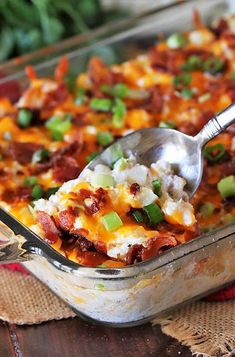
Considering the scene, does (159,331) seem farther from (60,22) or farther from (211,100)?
(60,22)

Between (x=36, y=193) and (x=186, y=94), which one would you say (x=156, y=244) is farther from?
(x=186, y=94)

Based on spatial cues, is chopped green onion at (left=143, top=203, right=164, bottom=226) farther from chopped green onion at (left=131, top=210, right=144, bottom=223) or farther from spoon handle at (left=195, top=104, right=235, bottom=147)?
spoon handle at (left=195, top=104, right=235, bottom=147)

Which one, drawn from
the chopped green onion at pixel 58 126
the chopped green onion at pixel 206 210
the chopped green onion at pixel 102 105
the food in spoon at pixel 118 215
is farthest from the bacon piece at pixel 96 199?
the chopped green onion at pixel 102 105

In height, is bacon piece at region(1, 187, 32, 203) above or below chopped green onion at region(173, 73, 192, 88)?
below

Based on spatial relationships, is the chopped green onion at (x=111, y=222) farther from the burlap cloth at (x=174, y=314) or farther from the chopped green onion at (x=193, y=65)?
the chopped green onion at (x=193, y=65)

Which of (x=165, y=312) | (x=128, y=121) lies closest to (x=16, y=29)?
(x=128, y=121)

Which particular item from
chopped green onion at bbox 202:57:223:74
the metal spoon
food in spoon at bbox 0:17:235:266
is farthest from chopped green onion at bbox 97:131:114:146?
chopped green onion at bbox 202:57:223:74

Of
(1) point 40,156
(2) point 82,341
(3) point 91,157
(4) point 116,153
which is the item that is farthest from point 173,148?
(2) point 82,341
